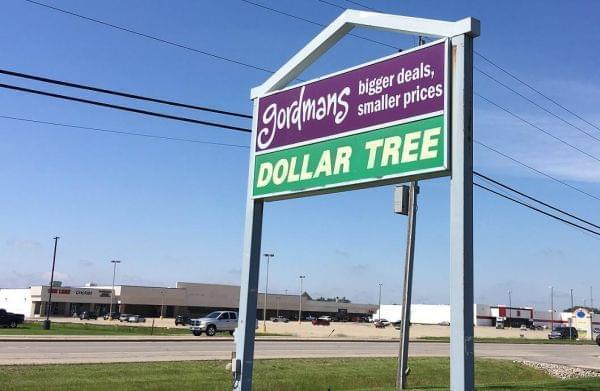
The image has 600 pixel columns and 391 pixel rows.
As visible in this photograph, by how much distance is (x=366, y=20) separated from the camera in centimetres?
867

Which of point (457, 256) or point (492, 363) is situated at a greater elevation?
point (457, 256)

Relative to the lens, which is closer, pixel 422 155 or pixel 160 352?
pixel 422 155

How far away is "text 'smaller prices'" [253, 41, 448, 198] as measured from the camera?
7.25 metres

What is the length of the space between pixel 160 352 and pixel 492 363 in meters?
14.7

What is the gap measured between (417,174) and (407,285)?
10.3m

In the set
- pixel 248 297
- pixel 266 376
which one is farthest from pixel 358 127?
pixel 266 376

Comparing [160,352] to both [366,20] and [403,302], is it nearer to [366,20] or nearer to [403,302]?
[403,302]

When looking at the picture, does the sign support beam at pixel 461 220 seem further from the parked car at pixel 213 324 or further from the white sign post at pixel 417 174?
the parked car at pixel 213 324

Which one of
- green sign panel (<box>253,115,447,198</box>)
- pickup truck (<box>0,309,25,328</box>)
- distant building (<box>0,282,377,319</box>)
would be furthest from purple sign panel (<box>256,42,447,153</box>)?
distant building (<box>0,282,377,319</box>)

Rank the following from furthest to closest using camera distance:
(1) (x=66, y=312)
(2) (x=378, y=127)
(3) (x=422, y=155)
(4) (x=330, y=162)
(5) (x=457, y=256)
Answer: (1) (x=66, y=312) < (4) (x=330, y=162) < (2) (x=378, y=127) < (3) (x=422, y=155) < (5) (x=457, y=256)

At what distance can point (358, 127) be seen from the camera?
8.11m

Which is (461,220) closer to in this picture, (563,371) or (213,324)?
(563,371)

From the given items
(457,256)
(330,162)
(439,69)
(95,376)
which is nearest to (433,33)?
(439,69)

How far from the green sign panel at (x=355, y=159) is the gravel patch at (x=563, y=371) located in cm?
1920
